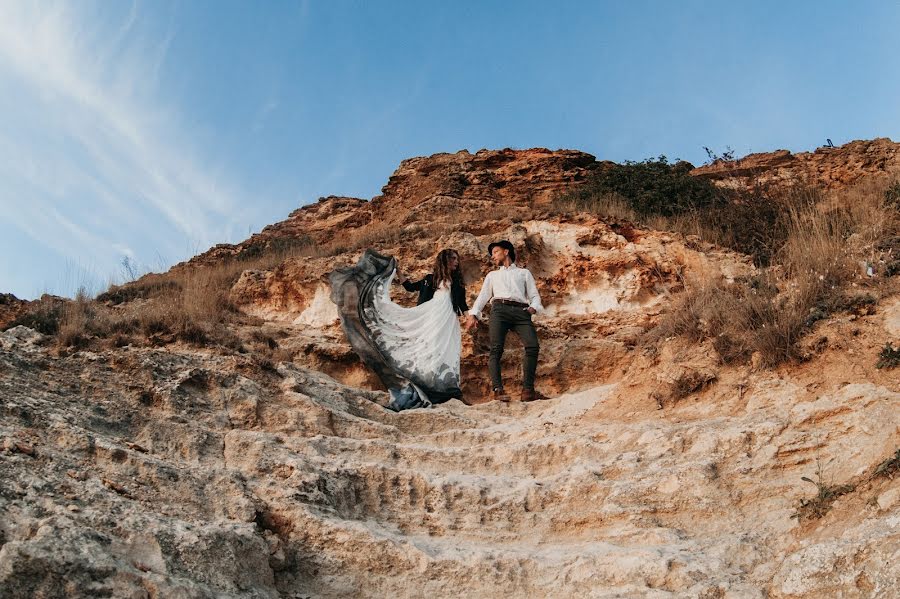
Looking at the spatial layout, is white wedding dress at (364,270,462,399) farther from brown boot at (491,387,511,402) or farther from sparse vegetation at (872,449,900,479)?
sparse vegetation at (872,449,900,479)

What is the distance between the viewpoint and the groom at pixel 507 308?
26.1 feet

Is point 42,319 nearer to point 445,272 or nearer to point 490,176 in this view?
point 445,272

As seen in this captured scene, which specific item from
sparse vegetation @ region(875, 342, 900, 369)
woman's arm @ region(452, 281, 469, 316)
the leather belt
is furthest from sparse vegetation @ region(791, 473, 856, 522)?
woman's arm @ region(452, 281, 469, 316)

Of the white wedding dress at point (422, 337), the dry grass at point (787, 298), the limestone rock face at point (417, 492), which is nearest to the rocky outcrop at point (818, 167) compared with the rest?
the dry grass at point (787, 298)

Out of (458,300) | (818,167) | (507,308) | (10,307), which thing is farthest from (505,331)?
(818,167)

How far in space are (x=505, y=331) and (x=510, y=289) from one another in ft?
1.36

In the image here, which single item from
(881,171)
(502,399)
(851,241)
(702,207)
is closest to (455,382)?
(502,399)

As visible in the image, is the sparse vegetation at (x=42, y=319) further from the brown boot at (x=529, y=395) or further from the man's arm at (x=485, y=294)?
the brown boot at (x=529, y=395)

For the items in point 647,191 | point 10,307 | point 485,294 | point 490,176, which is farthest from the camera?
point 490,176

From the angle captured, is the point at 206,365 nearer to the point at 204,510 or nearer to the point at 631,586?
the point at 204,510

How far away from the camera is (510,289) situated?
8.31m

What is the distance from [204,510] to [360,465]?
109cm

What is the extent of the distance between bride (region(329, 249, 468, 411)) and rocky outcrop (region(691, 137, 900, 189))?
648 centimetres

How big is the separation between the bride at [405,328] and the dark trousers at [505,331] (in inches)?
14.8
